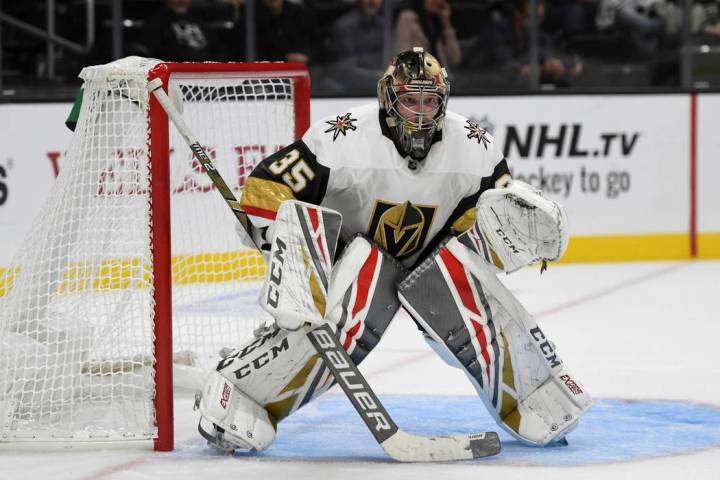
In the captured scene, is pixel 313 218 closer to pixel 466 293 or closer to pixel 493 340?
pixel 466 293

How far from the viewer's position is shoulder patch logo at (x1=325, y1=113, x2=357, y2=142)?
124 inches

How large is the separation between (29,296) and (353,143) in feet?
2.76

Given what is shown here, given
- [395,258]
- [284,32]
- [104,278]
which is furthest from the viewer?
[284,32]

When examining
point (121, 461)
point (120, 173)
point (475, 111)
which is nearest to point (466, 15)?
point (475, 111)

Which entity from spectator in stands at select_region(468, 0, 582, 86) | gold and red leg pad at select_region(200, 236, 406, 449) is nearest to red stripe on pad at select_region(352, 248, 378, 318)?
gold and red leg pad at select_region(200, 236, 406, 449)

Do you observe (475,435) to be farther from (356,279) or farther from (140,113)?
(140,113)

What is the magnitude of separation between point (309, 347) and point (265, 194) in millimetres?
347

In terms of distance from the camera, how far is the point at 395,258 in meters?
3.21

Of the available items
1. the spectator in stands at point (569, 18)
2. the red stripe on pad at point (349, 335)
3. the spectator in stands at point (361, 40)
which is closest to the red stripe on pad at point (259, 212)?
the red stripe on pad at point (349, 335)

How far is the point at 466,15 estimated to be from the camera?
705 cm

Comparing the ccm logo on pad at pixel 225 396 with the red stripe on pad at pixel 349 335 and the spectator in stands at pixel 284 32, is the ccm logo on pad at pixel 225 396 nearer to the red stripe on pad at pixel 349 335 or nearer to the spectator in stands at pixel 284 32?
the red stripe on pad at pixel 349 335

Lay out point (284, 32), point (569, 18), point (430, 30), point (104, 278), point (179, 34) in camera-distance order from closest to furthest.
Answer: point (104, 278), point (179, 34), point (284, 32), point (430, 30), point (569, 18)

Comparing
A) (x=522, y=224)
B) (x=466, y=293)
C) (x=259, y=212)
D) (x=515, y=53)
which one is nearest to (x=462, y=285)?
(x=466, y=293)

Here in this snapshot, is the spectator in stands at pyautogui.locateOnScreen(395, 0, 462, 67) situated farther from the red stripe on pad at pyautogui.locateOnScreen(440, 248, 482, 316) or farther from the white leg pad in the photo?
the white leg pad
